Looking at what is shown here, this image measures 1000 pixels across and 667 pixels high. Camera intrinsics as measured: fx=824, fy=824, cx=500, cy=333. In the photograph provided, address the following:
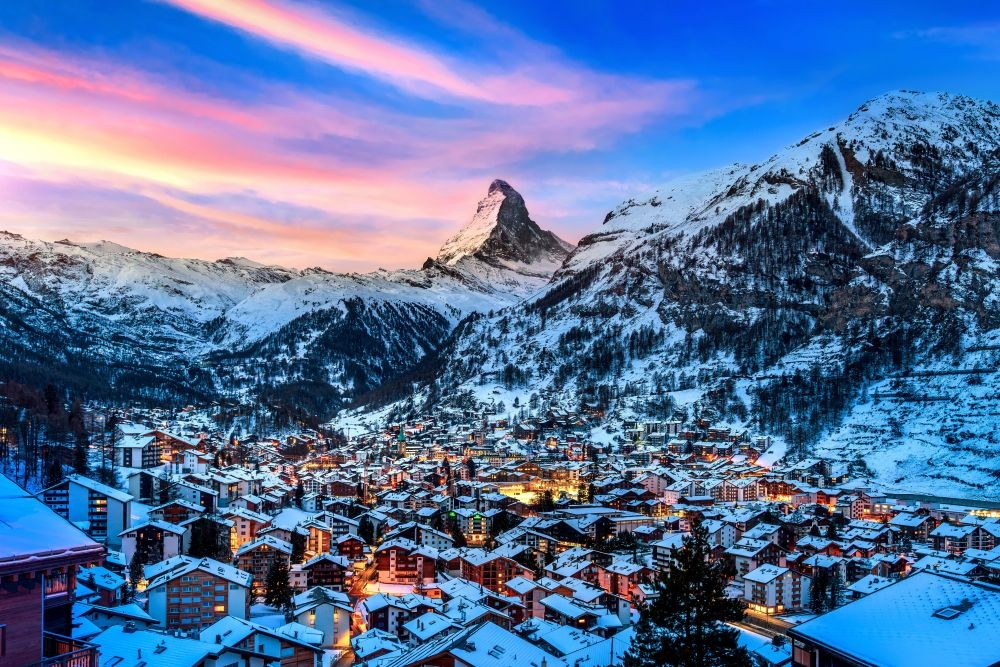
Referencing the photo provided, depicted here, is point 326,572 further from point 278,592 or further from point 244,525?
point 244,525

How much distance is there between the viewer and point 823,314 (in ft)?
375

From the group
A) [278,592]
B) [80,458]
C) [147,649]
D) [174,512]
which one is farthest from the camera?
[80,458]

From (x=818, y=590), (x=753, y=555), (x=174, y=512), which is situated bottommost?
(x=818, y=590)

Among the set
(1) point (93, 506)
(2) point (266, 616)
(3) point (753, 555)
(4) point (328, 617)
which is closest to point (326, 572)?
(2) point (266, 616)

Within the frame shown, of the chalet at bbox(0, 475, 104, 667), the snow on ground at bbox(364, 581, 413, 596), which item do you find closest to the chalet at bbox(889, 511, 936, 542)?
the snow on ground at bbox(364, 581, 413, 596)

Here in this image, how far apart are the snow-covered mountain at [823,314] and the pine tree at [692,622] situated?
61.1m

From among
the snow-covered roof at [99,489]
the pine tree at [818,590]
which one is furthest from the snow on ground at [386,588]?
the pine tree at [818,590]

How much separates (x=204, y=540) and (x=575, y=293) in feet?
387

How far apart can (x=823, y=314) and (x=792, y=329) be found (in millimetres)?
4561

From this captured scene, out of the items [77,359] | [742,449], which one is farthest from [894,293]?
[77,359]

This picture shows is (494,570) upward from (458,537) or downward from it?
upward

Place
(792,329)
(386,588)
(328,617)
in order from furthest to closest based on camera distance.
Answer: (792,329) → (386,588) → (328,617)

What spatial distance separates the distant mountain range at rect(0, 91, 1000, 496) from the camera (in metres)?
83.4

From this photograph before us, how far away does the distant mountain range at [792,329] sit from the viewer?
274ft
